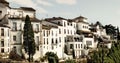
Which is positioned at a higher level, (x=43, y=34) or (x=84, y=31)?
(x=84, y=31)

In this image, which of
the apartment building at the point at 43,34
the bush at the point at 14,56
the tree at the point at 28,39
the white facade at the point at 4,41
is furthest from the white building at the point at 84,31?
the white facade at the point at 4,41

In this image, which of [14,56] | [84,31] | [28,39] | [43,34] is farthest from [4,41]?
[84,31]

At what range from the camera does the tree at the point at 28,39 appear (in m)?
64.0

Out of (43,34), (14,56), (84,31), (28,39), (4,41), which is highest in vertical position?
(84,31)

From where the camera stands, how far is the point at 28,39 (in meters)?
64.4

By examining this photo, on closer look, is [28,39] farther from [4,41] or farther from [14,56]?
[4,41]

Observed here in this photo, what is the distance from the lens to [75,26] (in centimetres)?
10069

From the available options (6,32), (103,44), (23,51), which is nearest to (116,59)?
(23,51)

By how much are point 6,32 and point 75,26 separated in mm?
42564

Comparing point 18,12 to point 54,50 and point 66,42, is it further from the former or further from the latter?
point 66,42

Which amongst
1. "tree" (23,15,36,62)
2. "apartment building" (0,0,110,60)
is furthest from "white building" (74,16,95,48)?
"tree" (23,15,36,62)

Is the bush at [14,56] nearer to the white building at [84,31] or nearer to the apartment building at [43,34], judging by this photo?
the apartment building at [43,34]

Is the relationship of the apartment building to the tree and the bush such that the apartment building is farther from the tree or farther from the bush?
the tree

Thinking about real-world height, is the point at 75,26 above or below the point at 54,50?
above
